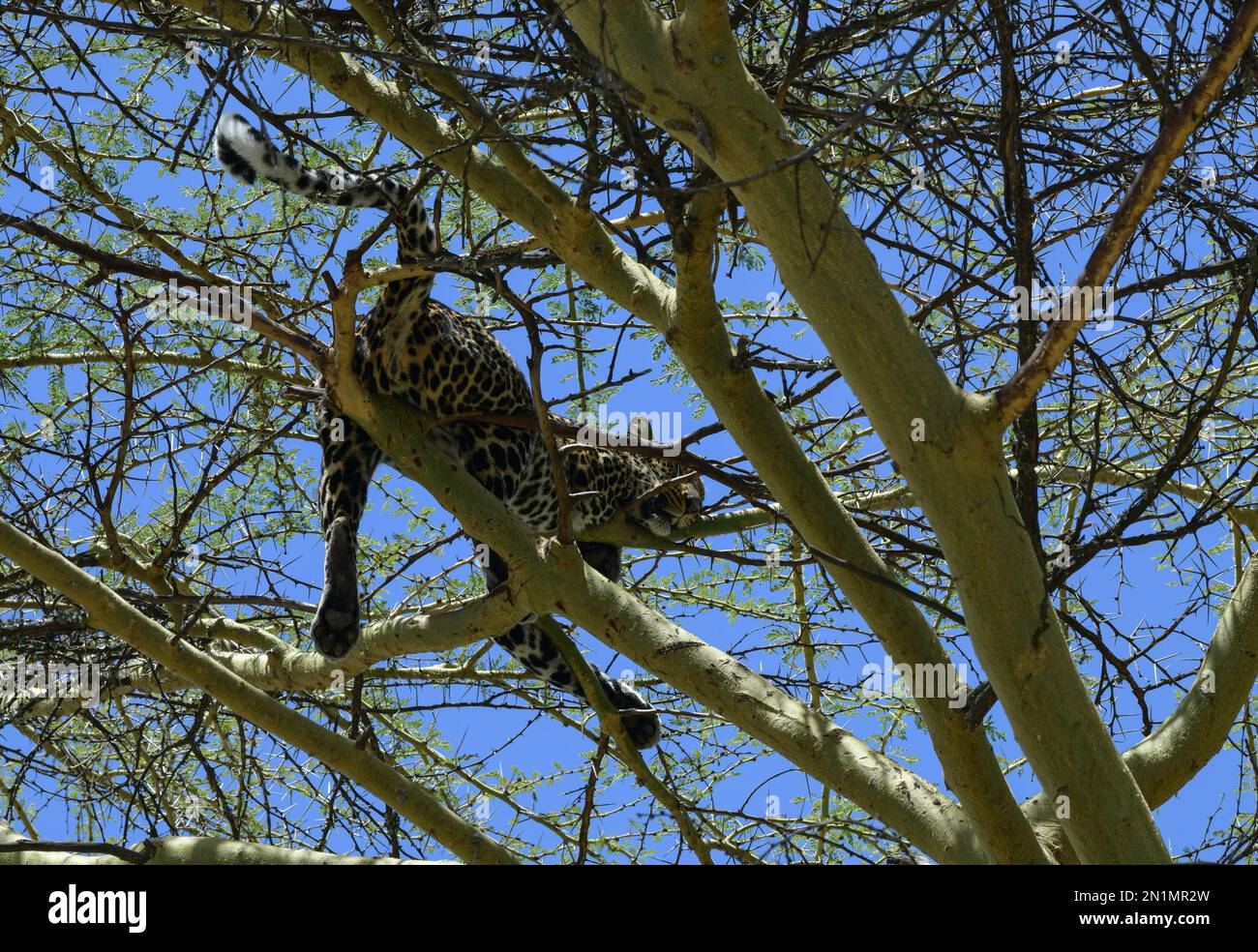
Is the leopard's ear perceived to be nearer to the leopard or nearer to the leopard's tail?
the leopard

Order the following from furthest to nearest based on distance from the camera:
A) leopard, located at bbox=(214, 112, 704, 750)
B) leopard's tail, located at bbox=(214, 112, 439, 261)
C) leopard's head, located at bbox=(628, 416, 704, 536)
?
leopard's head, located at bbox=(628, 416, 704, 536) → leopard, located at bbox=(214, 112, 704, 750) → leopard's tail, located at bbox=(214, 112, 439, 261)

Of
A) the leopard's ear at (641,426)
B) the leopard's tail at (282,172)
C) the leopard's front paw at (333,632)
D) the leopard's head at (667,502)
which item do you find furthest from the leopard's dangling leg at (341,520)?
the leopard's head at (667,502)

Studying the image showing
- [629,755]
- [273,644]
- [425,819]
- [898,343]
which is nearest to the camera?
[898,343]

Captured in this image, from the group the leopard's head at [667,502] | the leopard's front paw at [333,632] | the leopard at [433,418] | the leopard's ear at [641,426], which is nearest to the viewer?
the leopard at [433,418]

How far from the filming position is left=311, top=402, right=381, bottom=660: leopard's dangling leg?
15.5ft

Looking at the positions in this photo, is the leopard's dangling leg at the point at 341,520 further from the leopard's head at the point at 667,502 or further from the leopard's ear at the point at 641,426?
the leopard's head at the point at 667,502

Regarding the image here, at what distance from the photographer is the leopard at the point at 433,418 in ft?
13.3

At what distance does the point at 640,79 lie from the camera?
3.00 metres

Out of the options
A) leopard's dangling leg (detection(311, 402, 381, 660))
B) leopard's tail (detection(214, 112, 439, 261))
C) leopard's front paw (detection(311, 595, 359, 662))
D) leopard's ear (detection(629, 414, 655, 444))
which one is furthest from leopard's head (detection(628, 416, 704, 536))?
leopard's tail (detection(214, 112, 439, 261))

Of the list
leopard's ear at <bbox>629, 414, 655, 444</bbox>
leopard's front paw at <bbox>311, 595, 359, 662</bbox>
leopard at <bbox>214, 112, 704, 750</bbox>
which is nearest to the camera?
leopard at <bbox>214, 112, 704, 750</bbox>

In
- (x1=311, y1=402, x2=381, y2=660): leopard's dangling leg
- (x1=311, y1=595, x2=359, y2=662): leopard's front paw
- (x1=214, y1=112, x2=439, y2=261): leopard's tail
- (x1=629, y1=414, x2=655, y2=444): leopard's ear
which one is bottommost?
(x1=311, y1=595, x2=359, y2=662): leopard's front paw
